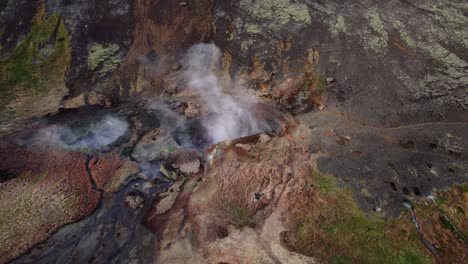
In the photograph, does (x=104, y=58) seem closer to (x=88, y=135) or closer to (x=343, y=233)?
(x=88, y=135)

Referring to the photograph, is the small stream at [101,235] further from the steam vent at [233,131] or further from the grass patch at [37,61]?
the grass patch at [37,61]

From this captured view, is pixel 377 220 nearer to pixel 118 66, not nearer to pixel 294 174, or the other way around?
pixel 294 174

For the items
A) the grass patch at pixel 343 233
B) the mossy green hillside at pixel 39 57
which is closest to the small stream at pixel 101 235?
the grass patch at pixel 343 233

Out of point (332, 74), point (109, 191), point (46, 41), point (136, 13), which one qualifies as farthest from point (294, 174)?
point (46, 41)

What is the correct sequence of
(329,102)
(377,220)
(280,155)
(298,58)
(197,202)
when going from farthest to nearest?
(298,58), (329,102), (280,155), (197,202), (377,220)

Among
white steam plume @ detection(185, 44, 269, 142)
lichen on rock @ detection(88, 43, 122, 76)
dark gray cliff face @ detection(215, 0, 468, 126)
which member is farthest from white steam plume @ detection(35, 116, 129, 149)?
dark gray cliff face @ detection(215, 0, 468, 126)

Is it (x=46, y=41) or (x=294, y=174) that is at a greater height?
(x=46, y=41)

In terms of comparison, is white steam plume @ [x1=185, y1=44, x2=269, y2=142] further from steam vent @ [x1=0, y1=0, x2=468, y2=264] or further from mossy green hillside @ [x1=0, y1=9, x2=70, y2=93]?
mossy green hillside @ [x1=0, y1=9, x2=70, y2=93]
